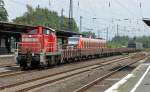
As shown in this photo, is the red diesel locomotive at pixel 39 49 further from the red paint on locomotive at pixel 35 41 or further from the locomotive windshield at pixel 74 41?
the locomotive windshield at pixel 74 41

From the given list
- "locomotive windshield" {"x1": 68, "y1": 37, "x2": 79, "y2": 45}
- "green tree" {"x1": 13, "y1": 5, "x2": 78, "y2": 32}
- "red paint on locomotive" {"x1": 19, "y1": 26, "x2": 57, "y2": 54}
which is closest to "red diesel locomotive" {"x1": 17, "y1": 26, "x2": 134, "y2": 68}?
"red paint on locomotive" {"x1": 19, "y1": 26, "x2": 57, "y2": 54}

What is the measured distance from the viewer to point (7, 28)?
165 feet

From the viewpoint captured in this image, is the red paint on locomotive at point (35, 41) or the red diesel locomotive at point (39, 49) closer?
the red diesel locomotive at point (39, 49)

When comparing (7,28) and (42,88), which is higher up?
(7,28)

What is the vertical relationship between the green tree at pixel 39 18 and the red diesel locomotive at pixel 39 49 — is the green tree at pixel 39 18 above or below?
above

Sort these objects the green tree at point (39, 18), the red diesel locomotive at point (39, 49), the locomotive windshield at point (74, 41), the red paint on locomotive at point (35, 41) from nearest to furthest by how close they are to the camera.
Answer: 1. the red diesel locomotive at point (39, 49)
2. the red paint on locomotive at point (35, 41)
3. the locomotive windshield at point (74, 41)
4. the green tree at point (39, 18)

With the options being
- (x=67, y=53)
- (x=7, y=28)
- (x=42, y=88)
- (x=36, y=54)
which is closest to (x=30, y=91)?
(x=42, y=88)

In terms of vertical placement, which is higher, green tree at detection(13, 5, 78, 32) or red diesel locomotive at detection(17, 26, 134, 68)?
green tree at detection(13, 5, 78, 32)

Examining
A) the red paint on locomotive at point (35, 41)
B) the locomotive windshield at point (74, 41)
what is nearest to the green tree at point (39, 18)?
the locomotive windshield at point (74, 41)

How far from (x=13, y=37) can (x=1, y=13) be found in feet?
190

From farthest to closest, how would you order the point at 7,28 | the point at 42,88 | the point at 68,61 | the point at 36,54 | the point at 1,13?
the point at 1,13 < the point at 7,28 < the point at 68,61 < the point at 36,54 < the point at 42,88

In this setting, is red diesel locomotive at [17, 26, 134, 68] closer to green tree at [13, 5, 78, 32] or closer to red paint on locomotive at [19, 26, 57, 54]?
red paint on locomotive at [19, 26, 57, 54]

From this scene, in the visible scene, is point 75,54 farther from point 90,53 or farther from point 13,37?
point 13,37

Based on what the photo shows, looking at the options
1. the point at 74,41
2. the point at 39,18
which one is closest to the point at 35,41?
the point at 74,41
